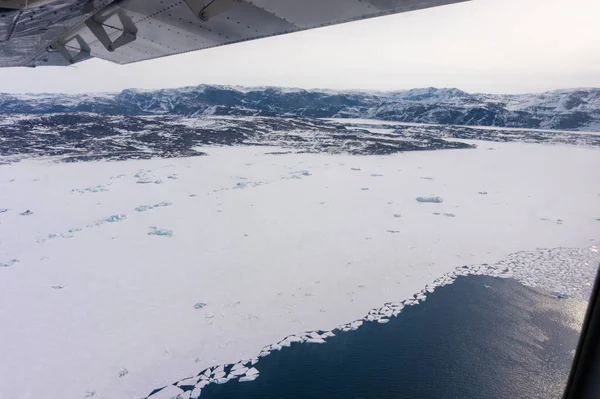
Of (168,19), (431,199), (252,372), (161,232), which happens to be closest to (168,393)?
(252,372)

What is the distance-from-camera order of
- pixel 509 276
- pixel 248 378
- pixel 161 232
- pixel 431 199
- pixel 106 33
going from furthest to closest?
pixel 431 199 < pixel 161 232 < pixel 509 276 < pixel 248 378 < pixel 106 33

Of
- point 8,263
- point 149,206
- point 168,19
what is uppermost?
point 168,19

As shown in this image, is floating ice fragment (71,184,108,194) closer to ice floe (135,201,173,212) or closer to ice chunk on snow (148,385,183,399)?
ice floe (135,201,173,212)

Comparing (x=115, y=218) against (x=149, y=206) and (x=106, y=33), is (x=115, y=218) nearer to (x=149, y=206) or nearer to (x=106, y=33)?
(x=149, y=206)

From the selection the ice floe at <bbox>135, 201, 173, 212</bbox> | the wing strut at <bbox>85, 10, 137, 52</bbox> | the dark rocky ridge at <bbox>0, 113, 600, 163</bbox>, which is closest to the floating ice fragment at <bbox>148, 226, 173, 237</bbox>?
the ice floe at <bbox>135, 201, 173, 212</bbox>

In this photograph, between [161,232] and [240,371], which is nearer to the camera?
[240,371]

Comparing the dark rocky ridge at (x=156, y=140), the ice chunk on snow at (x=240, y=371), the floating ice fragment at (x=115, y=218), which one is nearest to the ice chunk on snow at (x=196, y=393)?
the ice chunk on snow at (x=240, y=371)

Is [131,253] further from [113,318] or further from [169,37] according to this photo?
[169,37]
